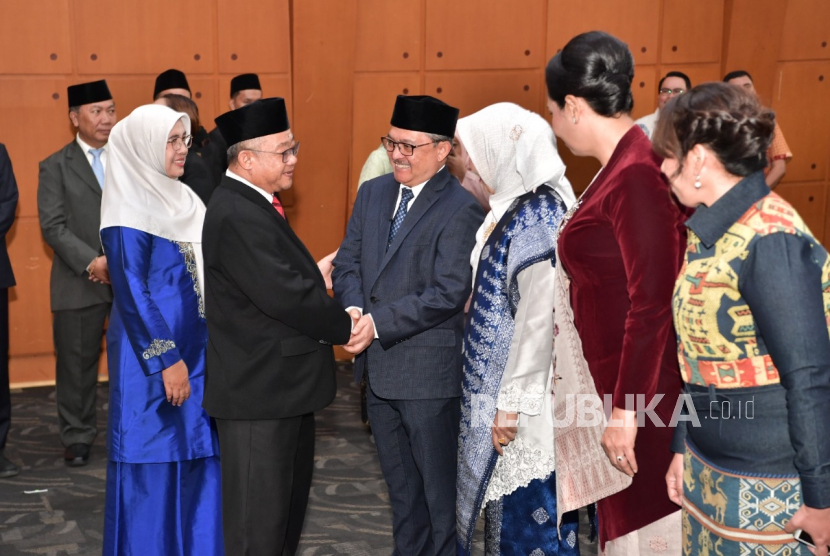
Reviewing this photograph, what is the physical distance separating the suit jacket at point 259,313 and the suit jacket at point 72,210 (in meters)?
2.44

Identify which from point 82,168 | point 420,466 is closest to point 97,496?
point 82,168

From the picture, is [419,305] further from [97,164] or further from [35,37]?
[35,37]

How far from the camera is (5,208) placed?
4.71m

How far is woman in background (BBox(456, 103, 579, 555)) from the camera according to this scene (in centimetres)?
270

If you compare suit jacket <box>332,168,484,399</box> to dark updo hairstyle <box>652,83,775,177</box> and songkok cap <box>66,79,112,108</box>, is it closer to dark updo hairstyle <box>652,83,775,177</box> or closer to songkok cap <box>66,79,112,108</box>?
dark updo hairstyle <box>652,83,775,177</box>

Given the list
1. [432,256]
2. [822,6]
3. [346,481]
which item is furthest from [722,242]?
[822,6]

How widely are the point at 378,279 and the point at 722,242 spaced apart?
1.53m

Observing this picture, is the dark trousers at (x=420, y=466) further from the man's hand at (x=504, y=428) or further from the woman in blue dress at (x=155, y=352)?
the woman in blue dress at (x=155, y=352)

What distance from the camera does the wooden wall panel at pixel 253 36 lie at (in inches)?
246

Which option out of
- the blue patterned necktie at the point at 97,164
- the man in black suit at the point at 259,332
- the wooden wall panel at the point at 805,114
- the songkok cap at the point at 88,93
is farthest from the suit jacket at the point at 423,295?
the wooden wall panel at the point at 805,114

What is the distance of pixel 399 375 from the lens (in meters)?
3.12

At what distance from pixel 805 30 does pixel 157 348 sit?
20.8 ft

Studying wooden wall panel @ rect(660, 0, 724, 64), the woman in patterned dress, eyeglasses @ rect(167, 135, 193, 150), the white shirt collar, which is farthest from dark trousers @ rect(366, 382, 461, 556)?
wooden wall panel @ rect(660, 0, 724, 64)

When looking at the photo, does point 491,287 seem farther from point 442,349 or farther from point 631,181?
point 631,181
